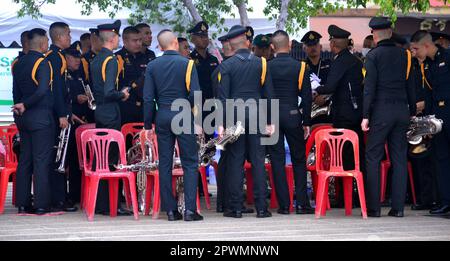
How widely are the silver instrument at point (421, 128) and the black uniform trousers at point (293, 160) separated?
135 cm

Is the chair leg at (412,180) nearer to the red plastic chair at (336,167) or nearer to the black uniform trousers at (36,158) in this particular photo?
the red plastic chair at (336,167)

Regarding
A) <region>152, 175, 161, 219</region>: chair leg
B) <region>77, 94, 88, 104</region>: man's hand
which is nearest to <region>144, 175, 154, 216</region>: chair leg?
<region>152, 175, 161, 219</region>: chair leg

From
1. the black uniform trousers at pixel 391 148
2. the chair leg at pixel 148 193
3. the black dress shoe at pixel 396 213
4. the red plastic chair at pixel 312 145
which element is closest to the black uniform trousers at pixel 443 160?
the black uniform trousers at pixel 391 148

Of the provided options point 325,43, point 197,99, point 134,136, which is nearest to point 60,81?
point 134,136

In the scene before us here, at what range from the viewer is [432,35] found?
41.0ft

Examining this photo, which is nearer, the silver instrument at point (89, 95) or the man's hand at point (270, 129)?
the man's hand at point (270, 129)

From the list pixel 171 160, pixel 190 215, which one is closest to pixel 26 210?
pixel 171 160

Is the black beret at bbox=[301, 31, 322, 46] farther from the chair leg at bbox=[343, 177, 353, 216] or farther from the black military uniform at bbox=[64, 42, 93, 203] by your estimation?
the black military uniform at bbox=[64, 42, 93, 203]

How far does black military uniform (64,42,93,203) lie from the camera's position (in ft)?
44.3

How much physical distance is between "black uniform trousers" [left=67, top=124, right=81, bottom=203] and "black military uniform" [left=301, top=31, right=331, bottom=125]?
126 inches

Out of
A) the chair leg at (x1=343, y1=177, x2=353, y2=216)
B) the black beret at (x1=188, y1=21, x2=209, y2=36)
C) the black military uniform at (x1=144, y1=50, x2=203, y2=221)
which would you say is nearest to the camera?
the black military uniform at (x1=144, y1=50, x2=203, y2=221)

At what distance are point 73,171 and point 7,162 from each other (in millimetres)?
952

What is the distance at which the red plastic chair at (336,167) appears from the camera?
1171 cm

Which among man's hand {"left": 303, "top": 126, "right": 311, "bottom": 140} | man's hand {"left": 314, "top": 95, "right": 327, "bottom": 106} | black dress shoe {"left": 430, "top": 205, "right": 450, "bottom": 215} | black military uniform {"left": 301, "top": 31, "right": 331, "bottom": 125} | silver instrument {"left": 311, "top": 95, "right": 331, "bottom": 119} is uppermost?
black military uniform {"left": 301, "top": 31, "right": 331, "bottom": 125}
